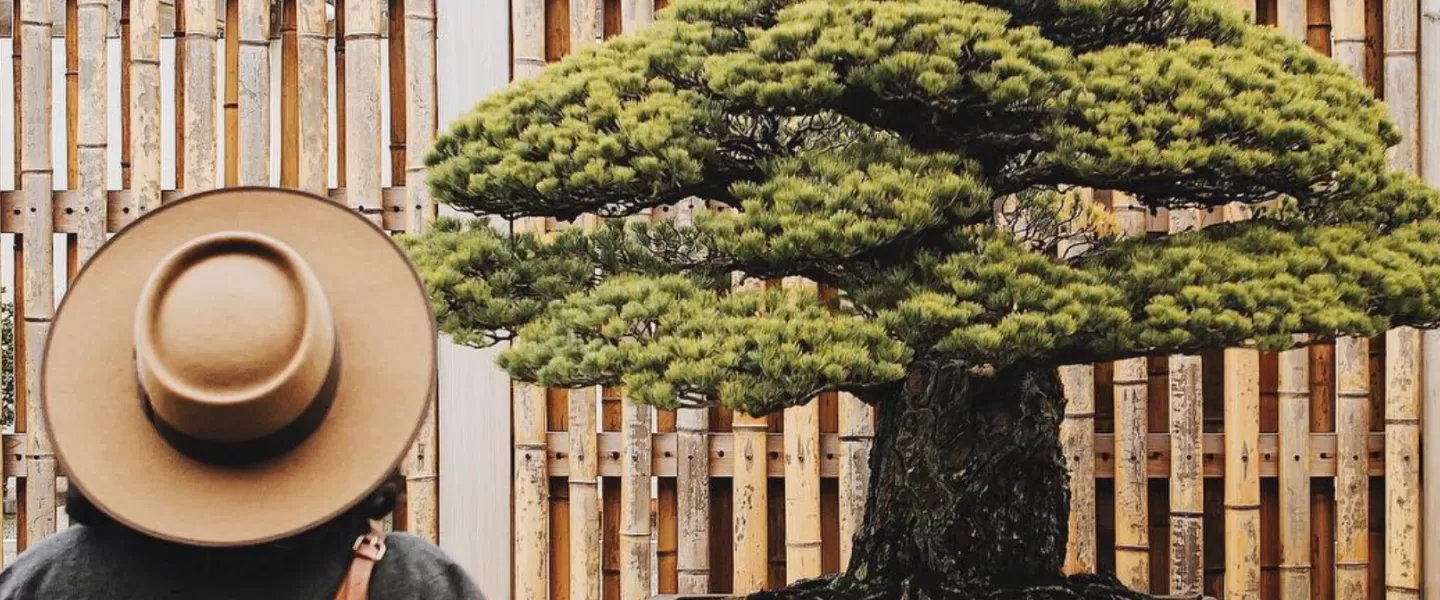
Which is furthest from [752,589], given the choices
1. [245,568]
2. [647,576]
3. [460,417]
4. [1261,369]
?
[245,568]

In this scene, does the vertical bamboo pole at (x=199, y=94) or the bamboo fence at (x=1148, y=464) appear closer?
the bamboo fence at (x=1148, y=464)

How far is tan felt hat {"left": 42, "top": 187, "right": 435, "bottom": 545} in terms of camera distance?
0.94m

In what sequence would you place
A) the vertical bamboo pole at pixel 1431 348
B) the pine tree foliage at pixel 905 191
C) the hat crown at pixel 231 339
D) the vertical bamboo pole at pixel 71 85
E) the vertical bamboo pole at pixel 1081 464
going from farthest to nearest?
the vertical bamboo pole at pixel 71 85
the vertical bamboo pole at pixel 1081 464
the vertical bamboo pole at pixel 1431 348
the pine tree foliage at pixel 905 191
the hat crown at pixel 231 339

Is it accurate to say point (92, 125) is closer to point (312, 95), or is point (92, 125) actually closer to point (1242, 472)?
point (312, 95)

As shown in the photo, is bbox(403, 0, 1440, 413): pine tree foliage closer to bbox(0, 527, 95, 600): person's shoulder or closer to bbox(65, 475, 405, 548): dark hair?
bbox(65, 475, 405, 548): dark hair

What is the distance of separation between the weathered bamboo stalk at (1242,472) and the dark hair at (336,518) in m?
1.94

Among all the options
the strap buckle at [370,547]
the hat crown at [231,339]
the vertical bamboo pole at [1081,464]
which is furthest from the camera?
the vertical bamboo pole at [1081,464]

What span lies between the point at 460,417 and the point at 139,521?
6.22ft

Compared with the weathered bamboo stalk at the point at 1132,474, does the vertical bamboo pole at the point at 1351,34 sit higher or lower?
higher

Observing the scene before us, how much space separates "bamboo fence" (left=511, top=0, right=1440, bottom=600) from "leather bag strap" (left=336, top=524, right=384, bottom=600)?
5.57 ft

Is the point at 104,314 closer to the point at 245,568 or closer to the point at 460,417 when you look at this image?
the point at 245,568

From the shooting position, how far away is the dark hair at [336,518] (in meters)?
1.00

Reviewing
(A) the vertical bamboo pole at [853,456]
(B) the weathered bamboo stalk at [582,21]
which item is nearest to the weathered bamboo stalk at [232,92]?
(B) the weathered bamboo stalk at [582,21]

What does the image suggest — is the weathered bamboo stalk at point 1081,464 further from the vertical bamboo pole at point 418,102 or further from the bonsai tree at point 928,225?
the vertical bamboo pole at point 418,102
